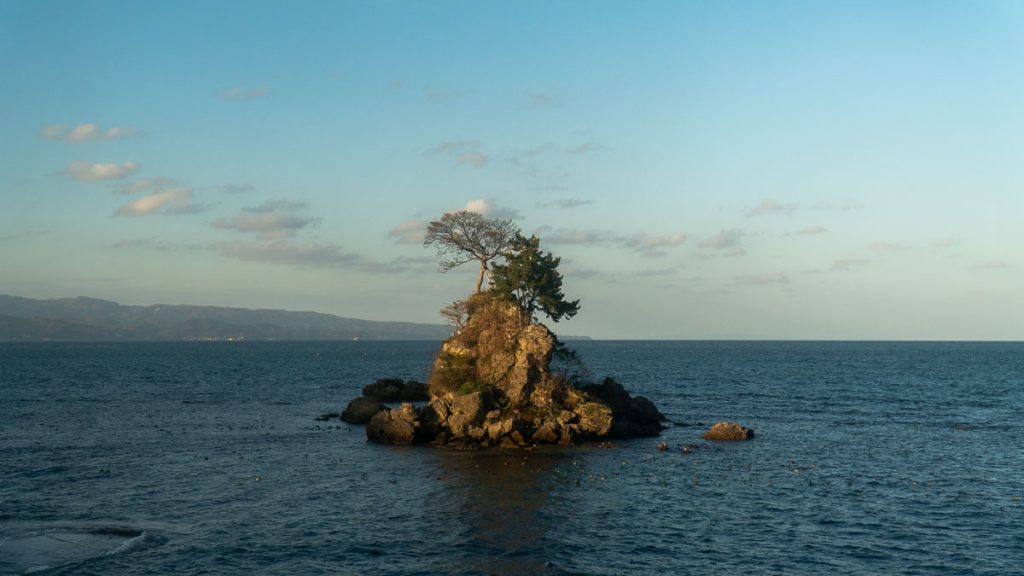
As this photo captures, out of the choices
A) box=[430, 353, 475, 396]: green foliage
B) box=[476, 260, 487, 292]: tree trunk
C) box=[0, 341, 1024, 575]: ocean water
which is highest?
box=[476, 260, 487, 292]: tree trunk

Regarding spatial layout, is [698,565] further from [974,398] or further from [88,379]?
[88,379]

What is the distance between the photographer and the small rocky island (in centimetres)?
6919

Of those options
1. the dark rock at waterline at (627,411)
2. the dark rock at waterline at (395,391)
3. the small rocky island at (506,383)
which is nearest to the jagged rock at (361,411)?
the small rocky island at (506,383)

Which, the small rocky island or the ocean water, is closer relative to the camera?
the ocean water

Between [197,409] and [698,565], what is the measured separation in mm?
73943

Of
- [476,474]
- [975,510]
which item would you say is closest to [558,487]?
[476,474]

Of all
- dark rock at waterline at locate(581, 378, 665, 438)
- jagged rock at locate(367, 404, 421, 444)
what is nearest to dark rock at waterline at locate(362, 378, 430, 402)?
jagged rock at locate(367, 404, 421, 444)

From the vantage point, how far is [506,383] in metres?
72.1

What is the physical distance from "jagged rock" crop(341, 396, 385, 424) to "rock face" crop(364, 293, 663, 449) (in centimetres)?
984

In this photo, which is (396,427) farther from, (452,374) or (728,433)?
(728,433)

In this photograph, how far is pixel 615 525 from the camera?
43062 mm

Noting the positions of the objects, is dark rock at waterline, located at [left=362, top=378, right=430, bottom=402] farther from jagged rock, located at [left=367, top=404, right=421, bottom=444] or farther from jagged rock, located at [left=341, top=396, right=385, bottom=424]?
jagged rock, located at [left=367, top=404, right=421, bottom=444]

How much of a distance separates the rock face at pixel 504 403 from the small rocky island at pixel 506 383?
0.09 m

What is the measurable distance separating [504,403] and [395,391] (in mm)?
35430
